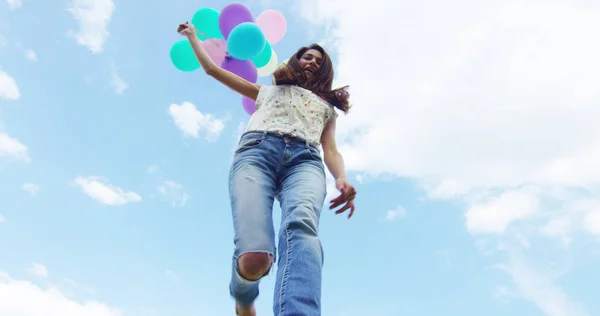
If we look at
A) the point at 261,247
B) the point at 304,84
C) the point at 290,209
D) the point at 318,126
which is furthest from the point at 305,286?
the point at 304,84

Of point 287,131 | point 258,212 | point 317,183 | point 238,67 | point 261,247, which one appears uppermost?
point 238,67

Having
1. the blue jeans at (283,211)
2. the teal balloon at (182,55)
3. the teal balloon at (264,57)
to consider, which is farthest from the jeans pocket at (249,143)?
the teal balloon at (264,57)

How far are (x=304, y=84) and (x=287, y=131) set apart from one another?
1.96 ft

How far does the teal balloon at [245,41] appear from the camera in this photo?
134 inches

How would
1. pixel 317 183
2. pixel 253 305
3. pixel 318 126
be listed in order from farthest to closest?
1. pixel 318 126
2. pixel 253 305
3. pixel 317 183

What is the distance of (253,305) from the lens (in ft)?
8.25

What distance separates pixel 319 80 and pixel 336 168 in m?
0.66

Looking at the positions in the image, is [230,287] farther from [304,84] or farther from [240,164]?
[304,84]

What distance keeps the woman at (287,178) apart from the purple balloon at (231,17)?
2.70ft

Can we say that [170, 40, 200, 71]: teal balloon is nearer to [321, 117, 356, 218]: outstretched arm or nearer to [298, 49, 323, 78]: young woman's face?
[298, 49, 323, 78]: young woman's face

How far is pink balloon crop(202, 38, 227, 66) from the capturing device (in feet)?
12.1

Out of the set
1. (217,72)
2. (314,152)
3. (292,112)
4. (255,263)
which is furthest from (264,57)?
(255,263)

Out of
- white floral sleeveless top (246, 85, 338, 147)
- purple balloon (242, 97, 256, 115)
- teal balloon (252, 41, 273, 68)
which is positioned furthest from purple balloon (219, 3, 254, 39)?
white floral sleeveless top (246, 85, 338, 147)

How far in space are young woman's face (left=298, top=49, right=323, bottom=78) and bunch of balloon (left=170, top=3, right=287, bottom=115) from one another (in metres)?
0.47
